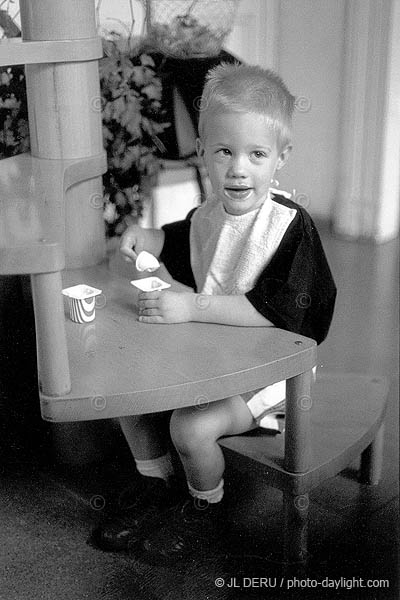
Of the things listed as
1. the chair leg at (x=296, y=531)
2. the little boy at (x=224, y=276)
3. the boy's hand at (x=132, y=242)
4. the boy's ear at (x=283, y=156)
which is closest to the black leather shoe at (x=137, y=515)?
the little boy at (x=224, y=276)

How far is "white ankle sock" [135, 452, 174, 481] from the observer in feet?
2.73

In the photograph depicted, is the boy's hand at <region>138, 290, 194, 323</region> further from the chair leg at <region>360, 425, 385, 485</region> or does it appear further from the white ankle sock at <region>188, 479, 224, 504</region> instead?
the chair leg at <region>360, 425, 385, 485</region>

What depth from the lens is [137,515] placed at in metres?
0.82

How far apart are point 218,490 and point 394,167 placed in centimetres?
32

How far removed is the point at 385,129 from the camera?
701 mm

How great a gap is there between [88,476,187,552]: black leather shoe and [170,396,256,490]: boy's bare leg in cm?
5

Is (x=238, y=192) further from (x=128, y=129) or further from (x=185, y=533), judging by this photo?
(x=185, y=533)

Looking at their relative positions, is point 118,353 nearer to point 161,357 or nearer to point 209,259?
point 161,357

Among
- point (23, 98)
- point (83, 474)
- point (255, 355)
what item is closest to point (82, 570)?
point (83, 474)

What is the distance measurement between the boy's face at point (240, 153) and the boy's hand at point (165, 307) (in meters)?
0.09

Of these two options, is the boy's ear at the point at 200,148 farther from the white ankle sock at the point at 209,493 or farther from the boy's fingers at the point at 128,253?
the white ankle sock at the point at 209,493

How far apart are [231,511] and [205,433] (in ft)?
0.42

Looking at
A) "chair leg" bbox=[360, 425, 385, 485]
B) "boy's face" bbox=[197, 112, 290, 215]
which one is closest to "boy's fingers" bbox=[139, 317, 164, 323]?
"boy's face" bbox=[197, 112, 290, 215]

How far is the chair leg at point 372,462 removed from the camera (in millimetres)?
897
